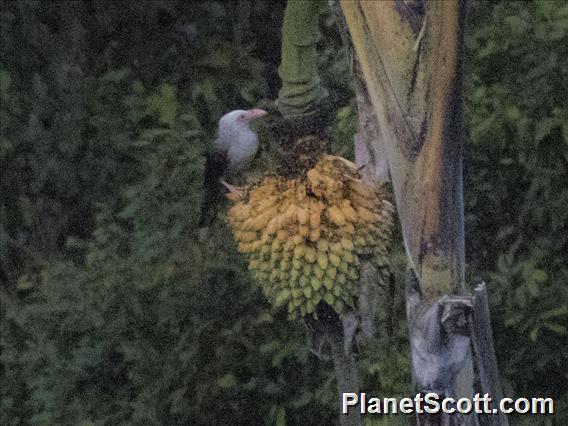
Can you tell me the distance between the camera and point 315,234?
1568mm

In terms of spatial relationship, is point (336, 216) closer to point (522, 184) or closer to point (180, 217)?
point (522, 184)

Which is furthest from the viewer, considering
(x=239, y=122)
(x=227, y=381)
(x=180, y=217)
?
(x=180, y=217)

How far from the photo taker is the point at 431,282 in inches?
58.8

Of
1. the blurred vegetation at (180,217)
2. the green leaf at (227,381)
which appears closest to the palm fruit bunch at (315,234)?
the blurred vegetation at (180,217)

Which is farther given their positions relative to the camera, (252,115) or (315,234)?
(252,115)

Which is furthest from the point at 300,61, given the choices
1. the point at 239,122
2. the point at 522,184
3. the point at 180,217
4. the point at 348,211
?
the point at 180,217

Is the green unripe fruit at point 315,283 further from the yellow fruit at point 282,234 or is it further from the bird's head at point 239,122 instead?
the bird's head at point 239,122

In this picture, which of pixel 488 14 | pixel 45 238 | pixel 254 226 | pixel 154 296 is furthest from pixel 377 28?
pixel 45 238

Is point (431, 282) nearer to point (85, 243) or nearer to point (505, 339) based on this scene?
point (505, 339)

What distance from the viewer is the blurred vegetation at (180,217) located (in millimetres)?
2637

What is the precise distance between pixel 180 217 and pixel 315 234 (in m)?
1.50

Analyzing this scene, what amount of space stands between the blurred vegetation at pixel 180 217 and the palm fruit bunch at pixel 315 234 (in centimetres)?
44

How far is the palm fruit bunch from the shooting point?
158cm

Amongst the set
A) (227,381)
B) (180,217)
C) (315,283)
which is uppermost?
(180,217)
